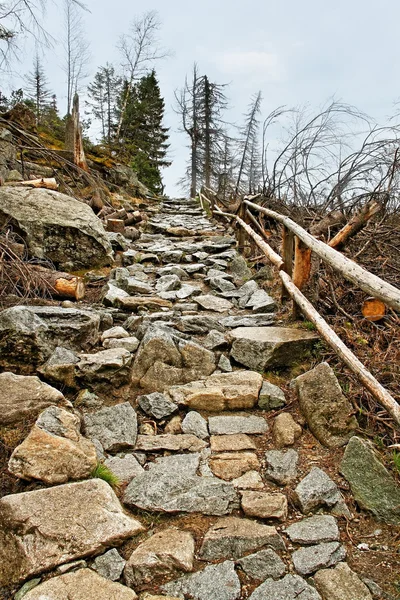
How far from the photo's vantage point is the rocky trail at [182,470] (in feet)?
4.93

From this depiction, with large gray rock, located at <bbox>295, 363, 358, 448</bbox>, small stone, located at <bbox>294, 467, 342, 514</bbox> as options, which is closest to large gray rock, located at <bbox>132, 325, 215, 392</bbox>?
large gray rock, located at <bbox>295, 363, 358, 448</bbox>

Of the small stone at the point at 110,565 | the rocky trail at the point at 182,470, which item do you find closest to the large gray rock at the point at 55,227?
the rocky trail at the point at 182,470

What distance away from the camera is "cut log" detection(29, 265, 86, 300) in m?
4.16

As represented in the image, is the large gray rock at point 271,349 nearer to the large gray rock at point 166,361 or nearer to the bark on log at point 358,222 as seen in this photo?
the large gray rock at point 166,361

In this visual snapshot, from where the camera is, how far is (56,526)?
1.57m

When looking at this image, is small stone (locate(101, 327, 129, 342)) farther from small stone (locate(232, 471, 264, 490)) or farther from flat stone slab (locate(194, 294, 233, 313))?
small stone (locate(232, 471, 264, 490))

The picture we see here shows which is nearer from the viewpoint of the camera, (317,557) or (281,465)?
(317,557)

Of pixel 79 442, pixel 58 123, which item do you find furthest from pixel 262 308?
pixel 58 123

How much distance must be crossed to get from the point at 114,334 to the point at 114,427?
1182 mm

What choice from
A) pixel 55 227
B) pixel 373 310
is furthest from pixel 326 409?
pixel 55 227

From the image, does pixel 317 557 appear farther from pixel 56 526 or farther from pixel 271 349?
pixel 271 349

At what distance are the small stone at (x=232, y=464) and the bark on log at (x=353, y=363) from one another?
802mm

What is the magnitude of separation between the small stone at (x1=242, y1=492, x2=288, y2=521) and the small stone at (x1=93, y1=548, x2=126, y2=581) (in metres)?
0.64

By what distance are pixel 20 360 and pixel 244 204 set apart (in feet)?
19.1
